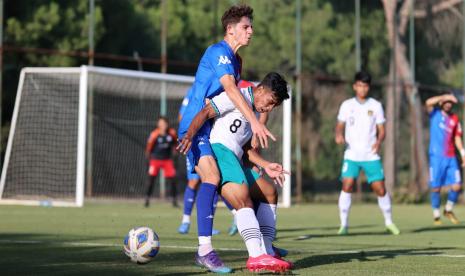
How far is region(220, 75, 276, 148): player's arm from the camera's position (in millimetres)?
7660

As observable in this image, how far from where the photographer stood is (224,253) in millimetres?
9719

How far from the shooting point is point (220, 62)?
27.1 feet

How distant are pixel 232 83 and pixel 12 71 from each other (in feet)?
58.7

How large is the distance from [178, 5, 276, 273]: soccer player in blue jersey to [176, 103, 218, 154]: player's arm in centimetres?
6

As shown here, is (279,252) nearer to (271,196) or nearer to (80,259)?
(271,196)

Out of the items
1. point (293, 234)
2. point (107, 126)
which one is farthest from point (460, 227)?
point (107, 126)

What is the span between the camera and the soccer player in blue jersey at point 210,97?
8.06 m

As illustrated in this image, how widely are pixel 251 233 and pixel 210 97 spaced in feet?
4.15

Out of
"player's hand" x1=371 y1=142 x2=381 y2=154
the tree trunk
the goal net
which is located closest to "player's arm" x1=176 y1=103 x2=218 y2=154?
"player's hand" x1=371 y1=142 x2=381 y2=154

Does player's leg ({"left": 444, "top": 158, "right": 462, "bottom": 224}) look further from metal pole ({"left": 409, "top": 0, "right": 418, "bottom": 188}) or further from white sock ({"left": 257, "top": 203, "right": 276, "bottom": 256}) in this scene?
metal pole ({"left": 409, "top": 0, "right": 418, "bottom": 188})

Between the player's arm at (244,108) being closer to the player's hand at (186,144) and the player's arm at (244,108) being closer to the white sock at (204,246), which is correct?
the player's hand at (186,144)

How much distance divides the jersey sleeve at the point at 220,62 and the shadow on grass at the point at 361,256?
1670mm

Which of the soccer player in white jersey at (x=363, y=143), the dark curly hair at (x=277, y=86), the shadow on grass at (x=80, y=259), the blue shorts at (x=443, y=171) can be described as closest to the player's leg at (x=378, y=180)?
the soccer player in white jersey at (x=363, y=143)

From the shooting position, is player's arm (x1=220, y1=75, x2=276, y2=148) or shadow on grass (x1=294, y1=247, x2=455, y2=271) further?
shadow on grass (x1=294, y1=247, x2=455, y2=271)
